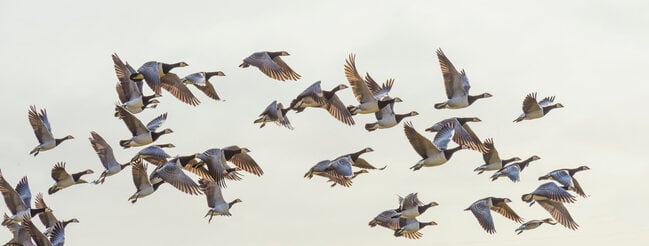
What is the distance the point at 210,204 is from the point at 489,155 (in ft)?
35.3

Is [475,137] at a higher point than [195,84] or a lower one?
lower

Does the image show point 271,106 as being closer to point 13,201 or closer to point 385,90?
point 385,90

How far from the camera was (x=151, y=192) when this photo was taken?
60750 millimetres

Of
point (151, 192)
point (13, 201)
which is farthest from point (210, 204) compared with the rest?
point (13, 201)

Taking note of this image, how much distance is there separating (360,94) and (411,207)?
4.74 m

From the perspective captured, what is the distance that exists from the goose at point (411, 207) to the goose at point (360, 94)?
363 centimetres

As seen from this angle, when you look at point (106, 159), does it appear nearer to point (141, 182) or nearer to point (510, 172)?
point (141, 182)

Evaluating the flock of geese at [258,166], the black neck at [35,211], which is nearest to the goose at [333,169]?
the flock of geese at [258,166]

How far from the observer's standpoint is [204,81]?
205ft

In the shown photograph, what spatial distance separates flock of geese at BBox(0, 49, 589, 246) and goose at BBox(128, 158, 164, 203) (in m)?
0.04

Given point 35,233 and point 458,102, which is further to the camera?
point 458,102

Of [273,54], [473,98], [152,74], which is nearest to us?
[152,74]

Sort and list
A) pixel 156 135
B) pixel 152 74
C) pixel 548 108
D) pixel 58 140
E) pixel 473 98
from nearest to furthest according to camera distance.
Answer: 1. pixel 152 74
2. pixel 156 135
3. pixel 473 98
4. pixel 58 140
5. pixel 548 108

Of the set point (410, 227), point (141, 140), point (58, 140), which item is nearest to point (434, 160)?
point (410, 227)
